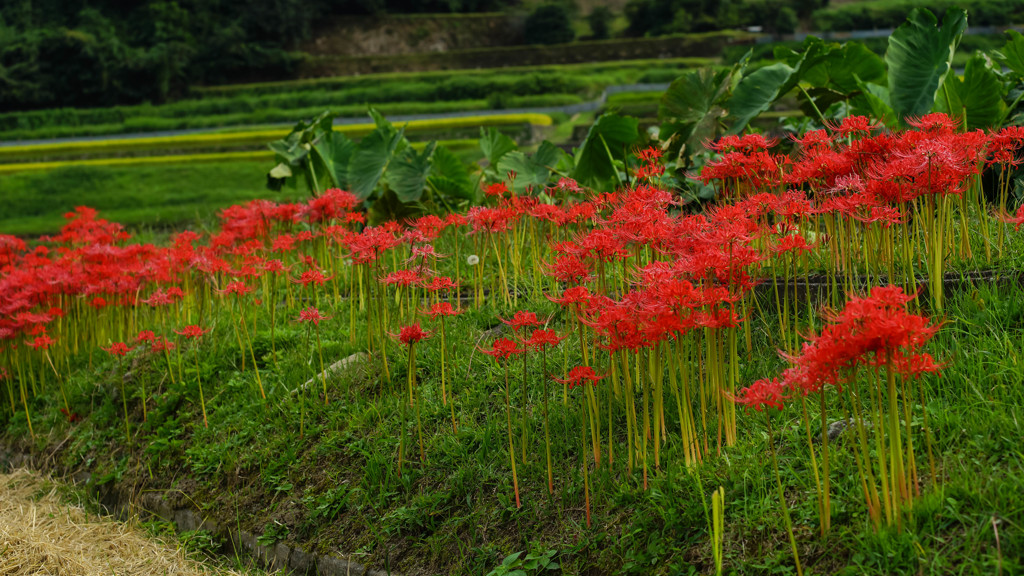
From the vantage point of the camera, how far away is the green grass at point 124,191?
44.3ft

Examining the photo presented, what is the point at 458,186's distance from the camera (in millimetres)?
5906

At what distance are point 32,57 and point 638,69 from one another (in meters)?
24.6

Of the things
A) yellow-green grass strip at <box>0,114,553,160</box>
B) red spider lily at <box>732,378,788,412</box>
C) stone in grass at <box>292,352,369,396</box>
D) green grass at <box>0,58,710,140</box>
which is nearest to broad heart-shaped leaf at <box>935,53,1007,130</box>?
red spider lily at <box>732,378,788,412</box>

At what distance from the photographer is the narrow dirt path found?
314 cm

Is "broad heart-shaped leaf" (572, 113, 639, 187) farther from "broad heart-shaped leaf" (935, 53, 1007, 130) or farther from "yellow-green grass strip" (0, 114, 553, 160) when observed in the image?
"yellow-green grass strip" (0, 114, 553, 160)

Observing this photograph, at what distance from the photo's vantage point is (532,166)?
5.27 metres

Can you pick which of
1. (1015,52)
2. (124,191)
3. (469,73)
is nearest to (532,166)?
(1015,52)

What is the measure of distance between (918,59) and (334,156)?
427 cm

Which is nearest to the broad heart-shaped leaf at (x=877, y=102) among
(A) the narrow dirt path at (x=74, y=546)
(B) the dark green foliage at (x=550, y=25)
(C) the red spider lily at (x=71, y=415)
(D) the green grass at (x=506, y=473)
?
(D) the green grass at (x=506, y=473)

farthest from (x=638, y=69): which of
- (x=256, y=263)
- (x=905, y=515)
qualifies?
(x=905, y=515)

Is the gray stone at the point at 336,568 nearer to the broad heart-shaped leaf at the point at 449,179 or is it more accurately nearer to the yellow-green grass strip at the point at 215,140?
the broad heart-shaped leaf at the point at 449,179

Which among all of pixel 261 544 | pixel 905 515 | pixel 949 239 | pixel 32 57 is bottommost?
pixel 261 544

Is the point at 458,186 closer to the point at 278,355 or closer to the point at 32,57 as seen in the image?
the point at 278,355

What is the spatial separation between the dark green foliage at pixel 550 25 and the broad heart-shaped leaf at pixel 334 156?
110 feet
